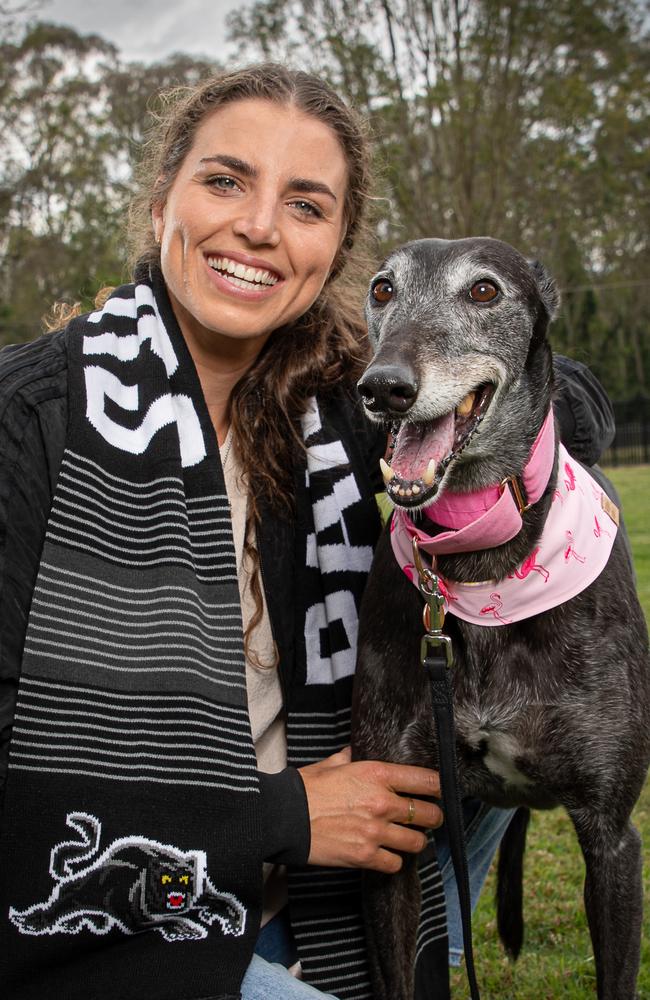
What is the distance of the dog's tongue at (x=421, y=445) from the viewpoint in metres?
2.07

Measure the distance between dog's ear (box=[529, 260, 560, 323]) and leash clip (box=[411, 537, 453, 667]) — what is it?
650 mm

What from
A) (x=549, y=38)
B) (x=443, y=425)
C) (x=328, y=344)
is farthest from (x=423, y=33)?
(x=443, y=425)

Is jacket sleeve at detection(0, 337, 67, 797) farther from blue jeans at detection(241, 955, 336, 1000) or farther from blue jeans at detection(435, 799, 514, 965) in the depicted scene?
blue jeans at detection(435, 799, 514, 965)

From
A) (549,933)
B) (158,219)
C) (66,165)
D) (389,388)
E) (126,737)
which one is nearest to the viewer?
(389,388)

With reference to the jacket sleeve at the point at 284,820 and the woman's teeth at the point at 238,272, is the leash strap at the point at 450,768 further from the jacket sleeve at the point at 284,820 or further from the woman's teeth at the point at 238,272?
the woman's teeth at the point at 238,272

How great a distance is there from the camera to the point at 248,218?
8.02ft

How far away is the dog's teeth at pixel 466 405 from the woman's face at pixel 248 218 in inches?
23.4

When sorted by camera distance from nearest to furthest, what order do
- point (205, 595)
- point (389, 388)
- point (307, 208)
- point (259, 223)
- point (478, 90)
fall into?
point (389, 388) → point (205, 595) → point (259, 223) → point (307, 208) → point (478, 90)

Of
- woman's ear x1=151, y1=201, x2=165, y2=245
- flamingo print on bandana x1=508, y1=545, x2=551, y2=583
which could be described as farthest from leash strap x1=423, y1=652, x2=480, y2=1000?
woman's ear x1=151, y1=201, x2=165, y2=245

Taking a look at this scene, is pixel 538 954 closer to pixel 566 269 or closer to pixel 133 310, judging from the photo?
pixel 133 310

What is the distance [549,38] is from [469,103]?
1398mm

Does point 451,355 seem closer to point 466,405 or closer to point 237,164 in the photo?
point 466,405

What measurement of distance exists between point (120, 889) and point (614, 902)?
103 cm

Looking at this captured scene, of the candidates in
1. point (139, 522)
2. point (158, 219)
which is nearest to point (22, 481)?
point (139, 522)
